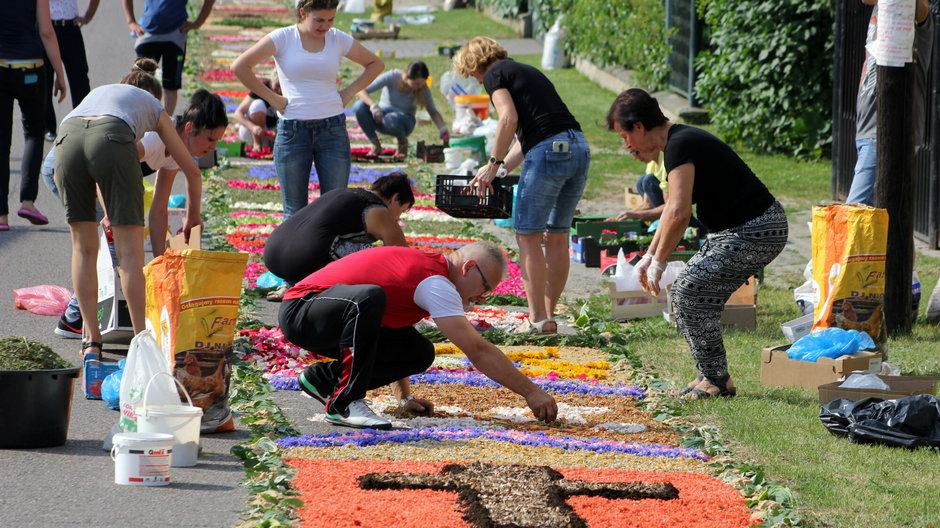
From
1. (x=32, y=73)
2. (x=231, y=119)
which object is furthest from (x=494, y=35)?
(x=32, y=73)

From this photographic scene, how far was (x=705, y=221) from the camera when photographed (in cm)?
706

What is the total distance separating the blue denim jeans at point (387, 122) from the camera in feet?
53.7

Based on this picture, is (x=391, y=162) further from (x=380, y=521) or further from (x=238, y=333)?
(x=380, y=521)

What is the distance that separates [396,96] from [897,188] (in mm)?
9055

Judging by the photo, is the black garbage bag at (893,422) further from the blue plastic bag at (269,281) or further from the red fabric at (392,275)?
the blue plastic bag at (269,281)

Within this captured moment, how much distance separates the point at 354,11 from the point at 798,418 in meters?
30.5

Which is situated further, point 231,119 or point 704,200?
point 231,119

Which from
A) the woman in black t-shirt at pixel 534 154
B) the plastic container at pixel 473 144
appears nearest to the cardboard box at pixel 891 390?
the woman in black t-shirt at pixel 534 154

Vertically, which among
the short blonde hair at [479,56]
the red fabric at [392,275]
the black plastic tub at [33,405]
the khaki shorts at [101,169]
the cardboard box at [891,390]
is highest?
the short blonde hair at [479,56]

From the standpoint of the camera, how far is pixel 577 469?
5648 millimetres

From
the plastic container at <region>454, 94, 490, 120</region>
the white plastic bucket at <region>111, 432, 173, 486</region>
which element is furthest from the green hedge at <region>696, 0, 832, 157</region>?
the white plastic bucket at <region>111, 432, 173, 486</region>

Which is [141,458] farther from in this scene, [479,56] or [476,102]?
[476,102]

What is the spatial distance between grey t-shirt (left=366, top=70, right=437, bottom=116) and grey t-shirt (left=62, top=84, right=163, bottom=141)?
9604mm

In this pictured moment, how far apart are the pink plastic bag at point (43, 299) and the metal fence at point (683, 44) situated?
41.4 ft
